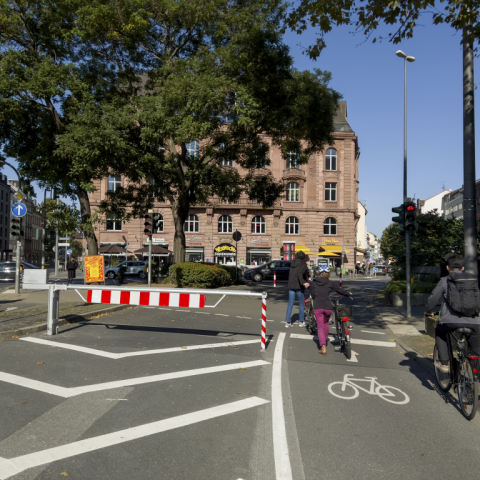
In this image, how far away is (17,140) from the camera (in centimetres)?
2227

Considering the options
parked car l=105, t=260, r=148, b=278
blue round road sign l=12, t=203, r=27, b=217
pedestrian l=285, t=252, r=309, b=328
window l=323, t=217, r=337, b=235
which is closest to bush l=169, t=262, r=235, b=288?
blue round road sign l=12, t=203, r=27, b=217

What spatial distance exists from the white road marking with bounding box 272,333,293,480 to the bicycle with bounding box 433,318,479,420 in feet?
6.46

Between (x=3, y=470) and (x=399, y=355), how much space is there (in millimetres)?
7063

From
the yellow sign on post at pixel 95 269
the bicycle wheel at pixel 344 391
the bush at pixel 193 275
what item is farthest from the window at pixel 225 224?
the bicycle wheel at pixel 344 391

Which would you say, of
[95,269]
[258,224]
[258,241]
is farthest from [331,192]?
[95,269]

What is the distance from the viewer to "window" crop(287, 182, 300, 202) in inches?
2179

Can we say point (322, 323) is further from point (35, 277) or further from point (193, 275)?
point (193, 275)

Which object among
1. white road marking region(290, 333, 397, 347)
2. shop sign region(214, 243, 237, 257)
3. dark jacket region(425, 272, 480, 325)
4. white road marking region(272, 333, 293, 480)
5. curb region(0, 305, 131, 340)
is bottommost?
white road marking region(290, 333, 397, 347)

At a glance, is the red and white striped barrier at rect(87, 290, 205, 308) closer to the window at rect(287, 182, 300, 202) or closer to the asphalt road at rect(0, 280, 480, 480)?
the asphalt road at rect(0, 280, 480, 480)

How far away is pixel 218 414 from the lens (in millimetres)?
5035

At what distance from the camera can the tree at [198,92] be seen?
17.7 m

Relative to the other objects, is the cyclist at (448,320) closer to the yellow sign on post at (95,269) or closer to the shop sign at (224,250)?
the yellow sign on post at (95,269)

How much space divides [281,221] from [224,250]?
23.3ft

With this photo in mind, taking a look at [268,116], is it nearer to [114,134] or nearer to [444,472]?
[114,134]
